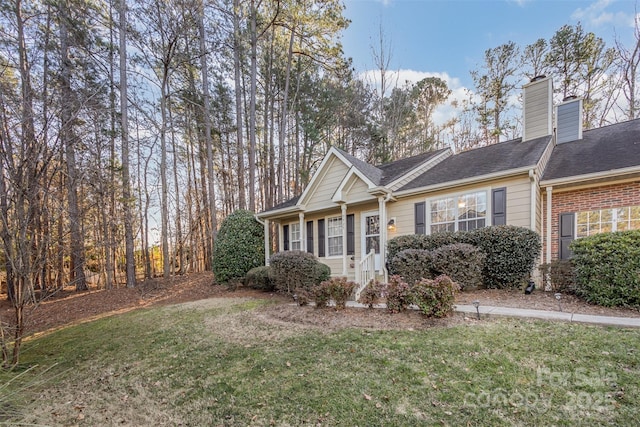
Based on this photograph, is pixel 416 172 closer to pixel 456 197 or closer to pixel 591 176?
pixel 456 197

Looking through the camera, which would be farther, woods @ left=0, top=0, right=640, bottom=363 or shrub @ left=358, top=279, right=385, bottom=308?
shrub @ left=358, top=279, right=385, bottom=308

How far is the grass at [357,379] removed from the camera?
2.50m

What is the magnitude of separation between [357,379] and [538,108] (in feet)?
33.3

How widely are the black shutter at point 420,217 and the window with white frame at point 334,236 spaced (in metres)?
2.83

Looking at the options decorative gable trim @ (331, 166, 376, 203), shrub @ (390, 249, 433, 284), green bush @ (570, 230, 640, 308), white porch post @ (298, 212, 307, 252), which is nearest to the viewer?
green bush @ (570, 230, 640, 308)

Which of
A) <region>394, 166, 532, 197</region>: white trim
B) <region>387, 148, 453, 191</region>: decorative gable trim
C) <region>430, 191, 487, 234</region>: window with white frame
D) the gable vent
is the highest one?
the gable vent

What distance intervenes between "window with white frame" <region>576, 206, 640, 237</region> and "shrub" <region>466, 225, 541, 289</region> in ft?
6.53

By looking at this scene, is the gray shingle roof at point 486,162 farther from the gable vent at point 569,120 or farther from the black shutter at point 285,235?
the black shutter at point 285,235

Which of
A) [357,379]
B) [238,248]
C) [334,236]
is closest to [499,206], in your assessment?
[334,236]

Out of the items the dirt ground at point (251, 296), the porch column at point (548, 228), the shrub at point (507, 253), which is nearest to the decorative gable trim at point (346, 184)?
the dirt ground at point (251, 296)

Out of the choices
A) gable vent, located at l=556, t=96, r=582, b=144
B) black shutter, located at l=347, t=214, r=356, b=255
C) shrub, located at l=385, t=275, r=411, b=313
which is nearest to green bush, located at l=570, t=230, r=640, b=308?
shrub, located at l=385, t=275, r=411, b=313

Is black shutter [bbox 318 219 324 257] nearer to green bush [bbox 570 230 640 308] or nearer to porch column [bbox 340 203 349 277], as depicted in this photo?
porch column [bbox 340 203 349 277]

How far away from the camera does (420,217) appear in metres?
8.70

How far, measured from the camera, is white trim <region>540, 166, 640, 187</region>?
644 cm
